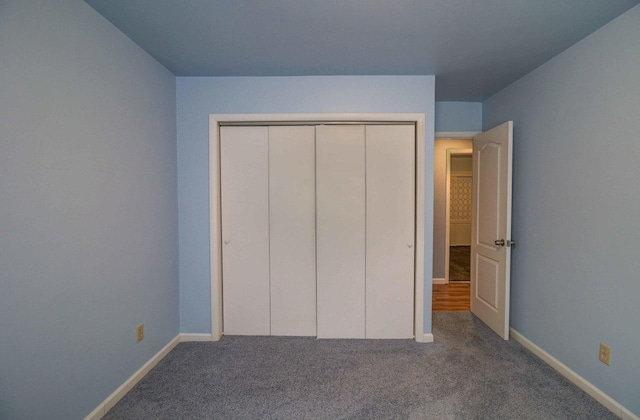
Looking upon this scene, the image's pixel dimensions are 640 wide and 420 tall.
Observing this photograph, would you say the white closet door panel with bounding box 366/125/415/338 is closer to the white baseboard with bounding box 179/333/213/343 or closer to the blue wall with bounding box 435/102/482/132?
the blue wall with bounding box 435/102/482/132

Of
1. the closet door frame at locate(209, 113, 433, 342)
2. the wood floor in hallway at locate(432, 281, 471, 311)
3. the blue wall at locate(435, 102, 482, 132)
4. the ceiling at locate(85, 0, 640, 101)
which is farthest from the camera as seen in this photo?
the wood floor in hallway at locate(432, 281, 471, 311)

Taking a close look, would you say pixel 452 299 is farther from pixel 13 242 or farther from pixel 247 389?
pixel 13 242

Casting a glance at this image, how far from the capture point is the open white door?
2480mm

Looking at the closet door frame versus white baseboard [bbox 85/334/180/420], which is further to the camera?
the closet door frame

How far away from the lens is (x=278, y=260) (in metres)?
2.59

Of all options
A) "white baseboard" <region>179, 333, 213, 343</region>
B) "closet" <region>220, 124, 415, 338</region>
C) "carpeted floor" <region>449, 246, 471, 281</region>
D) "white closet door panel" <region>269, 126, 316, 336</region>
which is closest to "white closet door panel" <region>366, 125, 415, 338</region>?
"closet" <region>220, 124, 415, 338</region>

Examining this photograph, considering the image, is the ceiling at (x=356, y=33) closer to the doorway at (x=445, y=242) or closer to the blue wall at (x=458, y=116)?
the blue wall at (x=458, y=116)

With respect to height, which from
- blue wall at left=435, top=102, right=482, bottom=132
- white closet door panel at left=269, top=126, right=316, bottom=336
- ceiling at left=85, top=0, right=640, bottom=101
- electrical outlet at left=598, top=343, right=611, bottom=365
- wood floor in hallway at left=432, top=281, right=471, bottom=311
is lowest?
wood floor in hallway at left=432, top=281, right=471, bottom=311

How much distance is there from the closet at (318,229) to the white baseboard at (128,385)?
53 cm

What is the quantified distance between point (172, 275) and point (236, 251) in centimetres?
58

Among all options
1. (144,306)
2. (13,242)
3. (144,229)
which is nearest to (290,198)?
(144,229)

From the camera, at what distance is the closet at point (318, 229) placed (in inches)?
99.0

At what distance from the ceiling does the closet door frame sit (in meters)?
0.38

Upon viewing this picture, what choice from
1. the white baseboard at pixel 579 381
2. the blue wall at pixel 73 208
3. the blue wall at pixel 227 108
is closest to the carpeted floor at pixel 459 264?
the white baseboard at pixel 579 381
